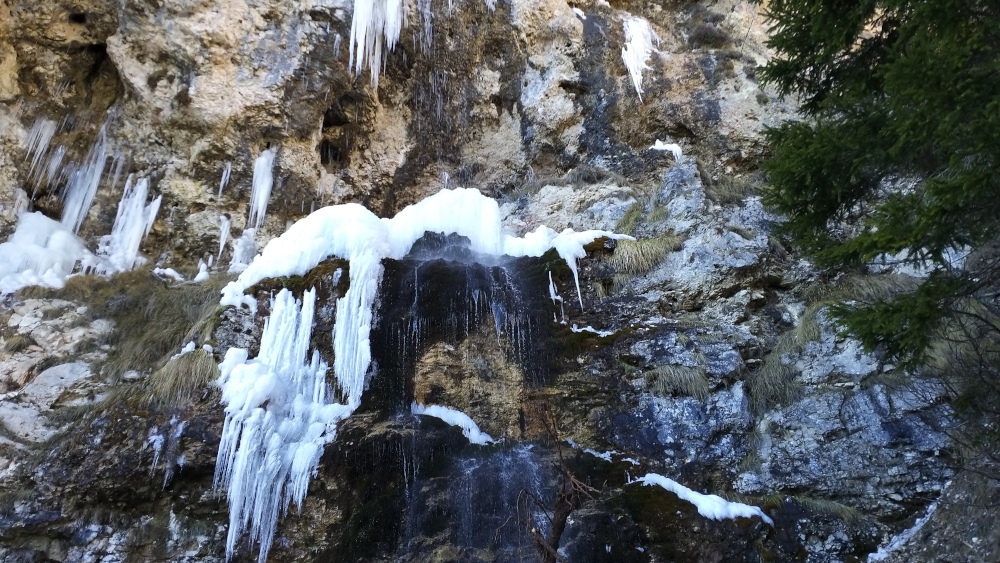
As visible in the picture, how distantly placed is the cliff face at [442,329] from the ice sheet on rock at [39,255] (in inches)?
11.3

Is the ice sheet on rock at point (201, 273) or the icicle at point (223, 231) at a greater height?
the icicle at point (223, 231)

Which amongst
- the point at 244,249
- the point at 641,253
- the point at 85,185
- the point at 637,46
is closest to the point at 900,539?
the point at 641,253

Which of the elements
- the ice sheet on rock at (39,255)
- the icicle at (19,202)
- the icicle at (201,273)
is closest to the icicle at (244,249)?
the icicle at (201,273)

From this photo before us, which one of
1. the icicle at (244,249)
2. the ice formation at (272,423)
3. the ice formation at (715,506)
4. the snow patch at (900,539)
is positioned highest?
the icicle at (244,249)

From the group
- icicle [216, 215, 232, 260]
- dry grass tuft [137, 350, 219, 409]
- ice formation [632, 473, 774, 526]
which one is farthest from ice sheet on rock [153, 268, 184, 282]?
ice formation [632, 473, 774, 526]

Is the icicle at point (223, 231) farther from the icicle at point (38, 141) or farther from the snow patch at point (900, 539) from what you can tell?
the snow patch at point (900, 539)

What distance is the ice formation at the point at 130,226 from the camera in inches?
388

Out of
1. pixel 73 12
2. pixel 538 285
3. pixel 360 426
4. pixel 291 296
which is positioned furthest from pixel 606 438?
pixel 73 12

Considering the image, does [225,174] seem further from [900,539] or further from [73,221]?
[900,539]

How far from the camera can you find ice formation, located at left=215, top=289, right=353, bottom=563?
5.96 meters

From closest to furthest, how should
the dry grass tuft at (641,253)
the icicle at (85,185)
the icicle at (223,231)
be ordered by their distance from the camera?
the dry grass tuft at (641,253), the icicle at (85,185), the icicle at (223,231)

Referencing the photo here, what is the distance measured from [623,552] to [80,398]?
20.0 ft

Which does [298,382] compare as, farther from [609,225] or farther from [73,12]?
[73,12]

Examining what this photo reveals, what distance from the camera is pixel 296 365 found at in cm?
668
